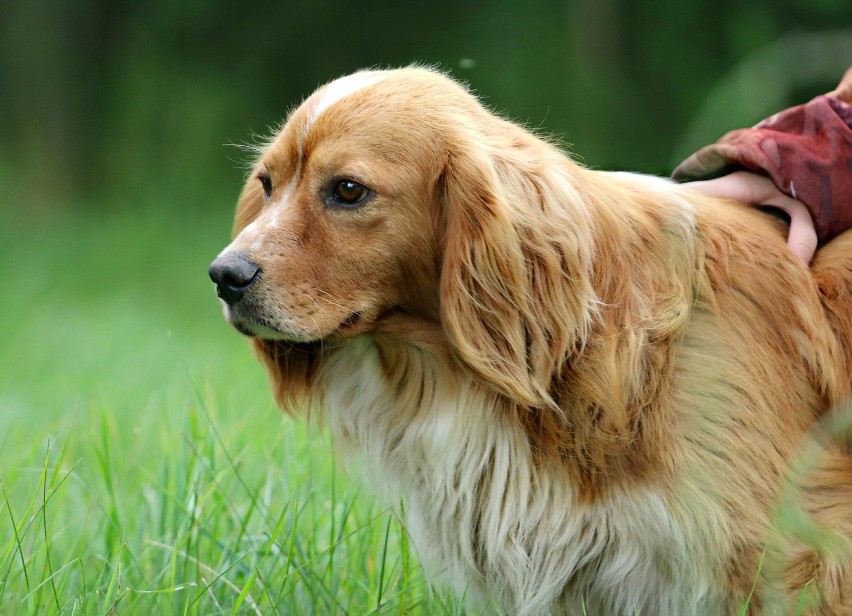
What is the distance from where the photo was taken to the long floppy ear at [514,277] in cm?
288

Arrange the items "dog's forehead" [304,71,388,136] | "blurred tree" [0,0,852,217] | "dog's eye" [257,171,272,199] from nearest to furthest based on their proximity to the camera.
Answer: "dog's forehead" [304,71,388,136], "dog's eye" [257,171,272,199], "blurred tree" [0,0,852,217]

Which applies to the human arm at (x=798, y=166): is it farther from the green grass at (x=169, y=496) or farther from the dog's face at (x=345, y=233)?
the green grass at (x=169, y=496)

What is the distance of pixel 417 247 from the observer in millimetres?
2965

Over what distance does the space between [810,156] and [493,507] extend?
1.25 m

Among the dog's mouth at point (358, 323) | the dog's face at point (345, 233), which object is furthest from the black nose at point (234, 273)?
the dog's mouth at point (358, 323)

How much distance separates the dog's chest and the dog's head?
0.21 m

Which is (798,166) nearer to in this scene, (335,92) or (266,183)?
(335,92)

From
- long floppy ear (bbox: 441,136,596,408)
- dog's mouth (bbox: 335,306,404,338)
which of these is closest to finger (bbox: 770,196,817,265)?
long floppy ear (bbox: 441,136,596,408)

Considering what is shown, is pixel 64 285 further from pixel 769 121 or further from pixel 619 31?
pixel 769 121

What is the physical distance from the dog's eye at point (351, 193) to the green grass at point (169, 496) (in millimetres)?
922

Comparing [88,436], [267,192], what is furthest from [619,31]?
[267,192]

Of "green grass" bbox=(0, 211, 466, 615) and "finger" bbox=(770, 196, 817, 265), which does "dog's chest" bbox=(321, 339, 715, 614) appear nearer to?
"green grass" bbox=(0, 211, 466, 615)

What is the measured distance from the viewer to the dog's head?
2.88m

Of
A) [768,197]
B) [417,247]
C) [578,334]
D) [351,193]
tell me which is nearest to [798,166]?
[768,197]
